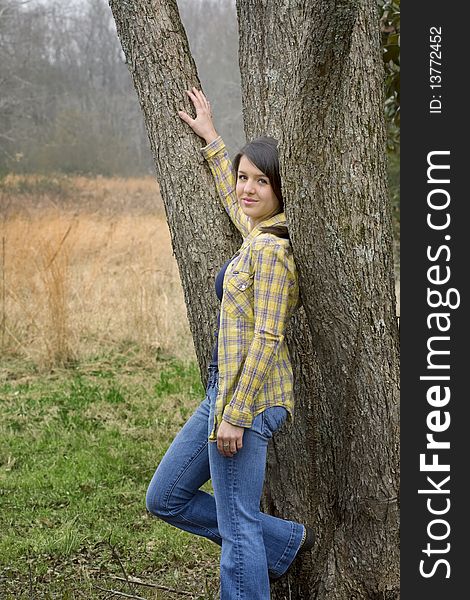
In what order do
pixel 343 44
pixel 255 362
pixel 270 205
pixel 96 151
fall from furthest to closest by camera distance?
pixel 96 151 → pixel 270 205 → pixel 255 362 → pixel 343 44

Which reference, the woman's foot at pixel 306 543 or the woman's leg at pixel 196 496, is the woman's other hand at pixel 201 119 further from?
the woman's foot at pixel 306 543

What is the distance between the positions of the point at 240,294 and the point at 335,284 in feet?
1.07

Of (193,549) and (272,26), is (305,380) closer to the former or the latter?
(272,26)

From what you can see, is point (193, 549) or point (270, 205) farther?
point (193, 549)

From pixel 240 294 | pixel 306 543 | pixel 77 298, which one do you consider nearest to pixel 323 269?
pixel 240 294

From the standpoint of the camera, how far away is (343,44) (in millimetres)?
2336

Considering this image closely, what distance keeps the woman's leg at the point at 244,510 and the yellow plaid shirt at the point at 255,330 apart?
69mm

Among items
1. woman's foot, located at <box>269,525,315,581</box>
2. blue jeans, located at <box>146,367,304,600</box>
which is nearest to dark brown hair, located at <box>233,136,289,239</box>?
blue jeans, located at <box>146,367,304,600</box>

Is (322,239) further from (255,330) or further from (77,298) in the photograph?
(77,298)

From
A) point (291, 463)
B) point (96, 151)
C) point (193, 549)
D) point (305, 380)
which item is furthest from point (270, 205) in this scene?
point (96, 151)

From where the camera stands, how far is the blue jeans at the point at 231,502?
2.66m

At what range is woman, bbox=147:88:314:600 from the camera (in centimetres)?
257

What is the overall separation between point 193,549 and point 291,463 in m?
1.28

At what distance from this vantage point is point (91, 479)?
5.04 metres
